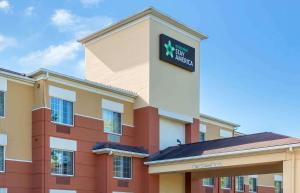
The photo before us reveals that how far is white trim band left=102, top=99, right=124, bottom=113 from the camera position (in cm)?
2429

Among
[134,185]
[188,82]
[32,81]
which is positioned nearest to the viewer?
[32,81]

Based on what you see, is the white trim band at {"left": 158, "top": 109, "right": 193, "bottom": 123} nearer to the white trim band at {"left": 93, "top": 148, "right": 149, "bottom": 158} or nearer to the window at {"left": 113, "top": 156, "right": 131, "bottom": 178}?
the white trim band at {"left": 93, "top": 148, "right": 149, "bottom": 158}

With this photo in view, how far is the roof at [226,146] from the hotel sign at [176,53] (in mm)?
5292

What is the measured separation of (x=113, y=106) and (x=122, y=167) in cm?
340

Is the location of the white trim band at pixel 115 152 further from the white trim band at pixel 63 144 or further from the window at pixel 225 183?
the window at pixel 225 183

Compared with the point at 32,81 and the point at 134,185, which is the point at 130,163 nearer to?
the point at 134,185

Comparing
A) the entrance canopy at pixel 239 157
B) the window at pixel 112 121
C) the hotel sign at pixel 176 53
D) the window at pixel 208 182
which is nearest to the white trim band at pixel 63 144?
the window at pixel 112 121

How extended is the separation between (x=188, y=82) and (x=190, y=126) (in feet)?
9.12

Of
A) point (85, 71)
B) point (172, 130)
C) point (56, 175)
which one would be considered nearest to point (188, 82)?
point (172, 130)

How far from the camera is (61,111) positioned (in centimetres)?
2217

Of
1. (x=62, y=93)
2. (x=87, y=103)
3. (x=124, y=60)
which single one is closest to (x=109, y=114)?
(x=87, y=103)

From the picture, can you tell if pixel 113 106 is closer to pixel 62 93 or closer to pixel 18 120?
pixel 62 93

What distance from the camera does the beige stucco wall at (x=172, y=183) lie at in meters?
25.1

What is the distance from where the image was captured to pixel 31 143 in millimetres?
21188
